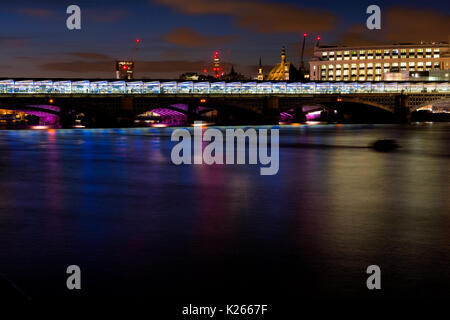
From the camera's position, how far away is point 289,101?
140 meters

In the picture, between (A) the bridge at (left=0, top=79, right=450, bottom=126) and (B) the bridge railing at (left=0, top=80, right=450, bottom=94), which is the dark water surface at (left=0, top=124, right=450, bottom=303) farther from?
(B) the bridge railing at (left=0, top=80, right=450, bottom=94)

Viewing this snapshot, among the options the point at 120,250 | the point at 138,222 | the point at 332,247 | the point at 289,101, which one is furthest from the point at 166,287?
the point at 289,101

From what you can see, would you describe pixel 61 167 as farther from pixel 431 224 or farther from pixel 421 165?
pixel 431 224

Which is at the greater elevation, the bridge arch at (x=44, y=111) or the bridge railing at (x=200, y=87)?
the bridge railing at (x=200, y=87)

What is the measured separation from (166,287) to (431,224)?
8.58m

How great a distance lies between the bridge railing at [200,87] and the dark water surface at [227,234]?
95178 mm

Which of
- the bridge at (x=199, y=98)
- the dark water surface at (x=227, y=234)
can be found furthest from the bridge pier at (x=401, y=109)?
the dark water surface at (x=227, y=234)

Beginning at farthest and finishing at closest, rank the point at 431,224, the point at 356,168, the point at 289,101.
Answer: the point at 289,101 → the point at 356,168 → the point at 431,224

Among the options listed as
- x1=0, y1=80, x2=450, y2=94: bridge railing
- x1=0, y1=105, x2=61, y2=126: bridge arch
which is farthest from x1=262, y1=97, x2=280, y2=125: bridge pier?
x1=0, y1=105, x2=61, y2=126: bridge arch

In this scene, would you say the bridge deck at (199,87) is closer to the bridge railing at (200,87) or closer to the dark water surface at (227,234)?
the bridge railing at (200,87)

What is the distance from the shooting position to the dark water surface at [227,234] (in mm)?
10188

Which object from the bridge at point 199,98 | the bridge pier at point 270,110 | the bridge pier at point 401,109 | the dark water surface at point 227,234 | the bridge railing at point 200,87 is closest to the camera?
the dark water surface at point 227,234

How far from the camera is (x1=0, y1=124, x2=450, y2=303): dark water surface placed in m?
10.2
